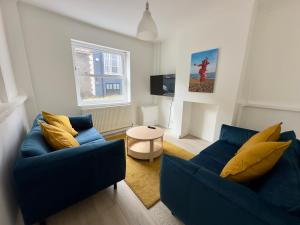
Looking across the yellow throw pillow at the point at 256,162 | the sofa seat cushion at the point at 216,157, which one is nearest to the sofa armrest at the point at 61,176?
the sofa seat cushion at the point at 216,157

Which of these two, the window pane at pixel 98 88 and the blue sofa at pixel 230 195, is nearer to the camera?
the blue sofa at pixel 230 195

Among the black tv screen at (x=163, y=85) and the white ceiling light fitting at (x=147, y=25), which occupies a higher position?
the white ceiling light fitting at (x=147, y=25)

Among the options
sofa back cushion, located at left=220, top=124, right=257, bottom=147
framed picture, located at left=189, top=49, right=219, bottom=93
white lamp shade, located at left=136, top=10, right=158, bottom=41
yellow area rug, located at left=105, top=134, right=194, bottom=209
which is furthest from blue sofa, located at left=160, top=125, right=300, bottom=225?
framed picture, located at left=189, top=49, right=219, bottom=93

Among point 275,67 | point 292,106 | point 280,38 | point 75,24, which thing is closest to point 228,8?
point 280,38

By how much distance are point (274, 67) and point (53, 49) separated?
3.74 m

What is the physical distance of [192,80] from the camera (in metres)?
2.70

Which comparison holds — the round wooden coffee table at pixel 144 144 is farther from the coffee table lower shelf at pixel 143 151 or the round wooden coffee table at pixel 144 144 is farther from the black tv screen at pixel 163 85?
the black tv screen at pixel 163 85

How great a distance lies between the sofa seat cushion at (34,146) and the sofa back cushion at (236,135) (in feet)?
7.39

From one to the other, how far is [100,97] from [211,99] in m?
2.55

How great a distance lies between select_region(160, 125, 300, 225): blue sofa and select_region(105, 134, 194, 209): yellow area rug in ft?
1.32

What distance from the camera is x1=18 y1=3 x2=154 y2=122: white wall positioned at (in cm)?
217

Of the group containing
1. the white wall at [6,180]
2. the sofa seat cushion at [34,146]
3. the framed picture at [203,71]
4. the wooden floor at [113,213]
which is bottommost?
the wooden floor at [113,213]

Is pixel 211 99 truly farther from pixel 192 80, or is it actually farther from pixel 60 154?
pixel 60 154

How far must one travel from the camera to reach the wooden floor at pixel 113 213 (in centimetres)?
125
